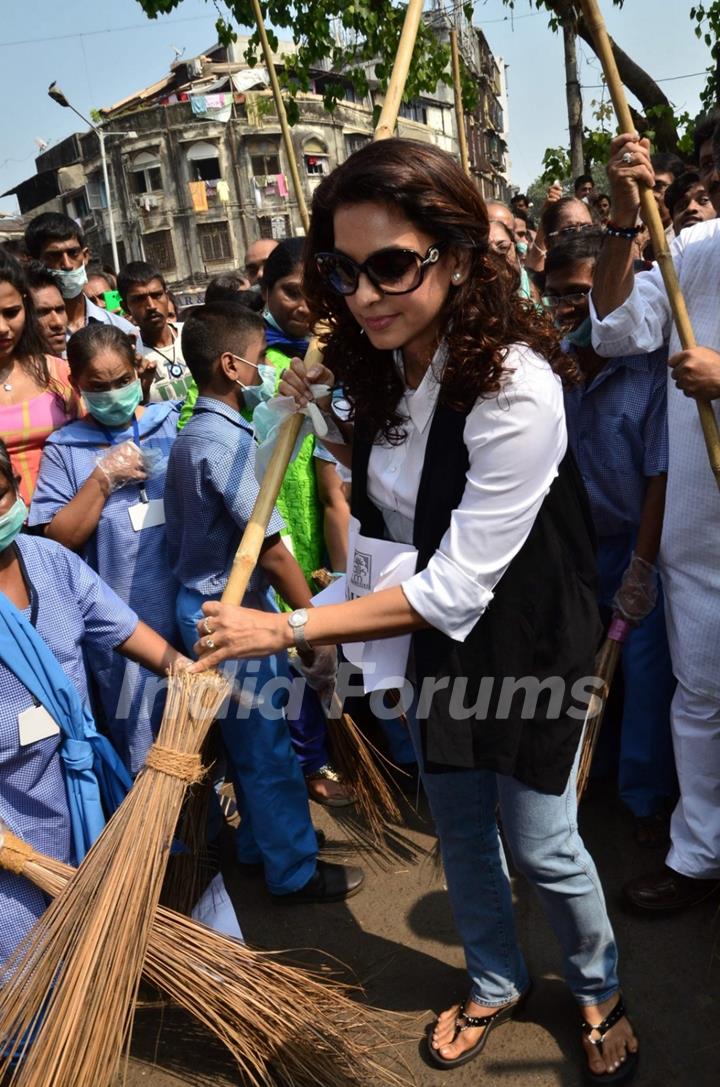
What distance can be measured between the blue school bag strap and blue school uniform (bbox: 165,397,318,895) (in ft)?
1.53

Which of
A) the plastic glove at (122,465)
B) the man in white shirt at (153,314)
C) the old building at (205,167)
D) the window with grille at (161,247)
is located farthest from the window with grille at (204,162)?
the plastic glove at (122,465)

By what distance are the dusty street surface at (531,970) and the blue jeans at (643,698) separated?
20 cm

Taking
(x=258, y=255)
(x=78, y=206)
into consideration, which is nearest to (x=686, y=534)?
(x=258, y=255)

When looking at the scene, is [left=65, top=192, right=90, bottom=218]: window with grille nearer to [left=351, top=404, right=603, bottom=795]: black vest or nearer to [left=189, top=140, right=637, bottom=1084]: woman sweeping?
[left=189, top=140, right=637, bottom=1084]: woman sweeping

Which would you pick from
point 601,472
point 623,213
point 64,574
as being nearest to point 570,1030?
point 601,472

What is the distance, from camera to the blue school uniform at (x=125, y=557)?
2.93 m

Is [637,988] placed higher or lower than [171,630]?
lower

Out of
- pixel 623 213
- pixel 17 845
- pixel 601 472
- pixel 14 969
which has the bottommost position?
pixel 14 969

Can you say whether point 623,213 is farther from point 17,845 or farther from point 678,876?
point 17,845

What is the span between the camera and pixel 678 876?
8.53ft

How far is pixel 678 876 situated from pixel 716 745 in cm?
44

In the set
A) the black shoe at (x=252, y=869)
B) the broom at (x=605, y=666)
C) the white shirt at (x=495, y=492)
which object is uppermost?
the white shirt at (x=495, y=492)

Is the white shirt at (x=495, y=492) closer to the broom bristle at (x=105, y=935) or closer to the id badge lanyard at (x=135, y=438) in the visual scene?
the broom bristle at (x=105, y=935)

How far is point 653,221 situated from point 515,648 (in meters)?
0.96
